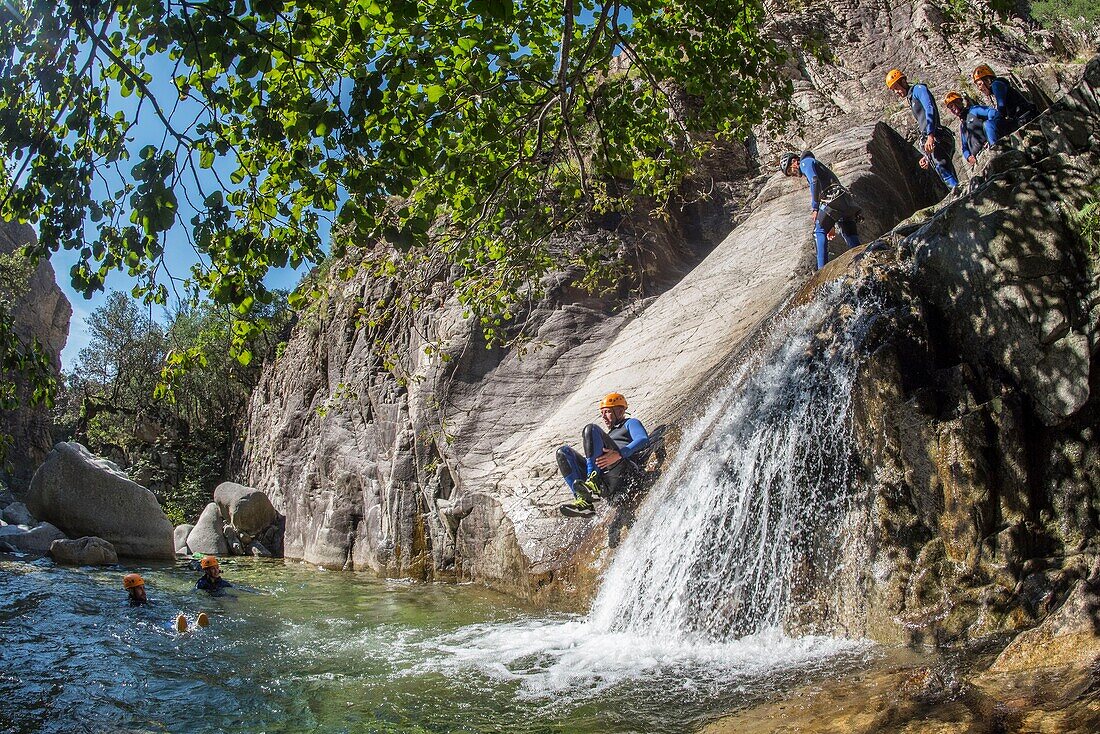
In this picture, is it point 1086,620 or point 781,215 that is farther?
point 781,215

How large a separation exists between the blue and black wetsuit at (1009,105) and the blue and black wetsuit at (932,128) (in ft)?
3.33

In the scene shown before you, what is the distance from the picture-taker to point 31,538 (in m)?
16.5

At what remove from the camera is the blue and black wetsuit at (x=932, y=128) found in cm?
1027

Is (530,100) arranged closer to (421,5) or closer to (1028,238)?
(421,5)

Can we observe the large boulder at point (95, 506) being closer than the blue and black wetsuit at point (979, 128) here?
No

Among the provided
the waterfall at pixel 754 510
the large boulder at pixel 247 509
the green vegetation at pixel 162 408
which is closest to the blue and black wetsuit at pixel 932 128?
the waterfall at pixel 754 510

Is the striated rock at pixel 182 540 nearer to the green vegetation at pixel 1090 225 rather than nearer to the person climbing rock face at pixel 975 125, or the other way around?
the person climbing rock face at pixel 975 125

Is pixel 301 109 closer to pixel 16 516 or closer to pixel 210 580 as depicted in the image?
pixel 210 580

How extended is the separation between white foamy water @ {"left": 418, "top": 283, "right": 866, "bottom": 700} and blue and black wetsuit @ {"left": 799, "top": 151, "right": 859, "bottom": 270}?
2438 millimetres

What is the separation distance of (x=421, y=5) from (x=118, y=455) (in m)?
35.7

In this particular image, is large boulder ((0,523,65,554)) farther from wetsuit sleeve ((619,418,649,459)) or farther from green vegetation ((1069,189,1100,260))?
green vegetation ((1069,189,1100,260))

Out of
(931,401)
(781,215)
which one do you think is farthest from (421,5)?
(781,215)

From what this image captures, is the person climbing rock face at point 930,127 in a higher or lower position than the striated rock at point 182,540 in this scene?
higher

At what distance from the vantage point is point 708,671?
5.73m
